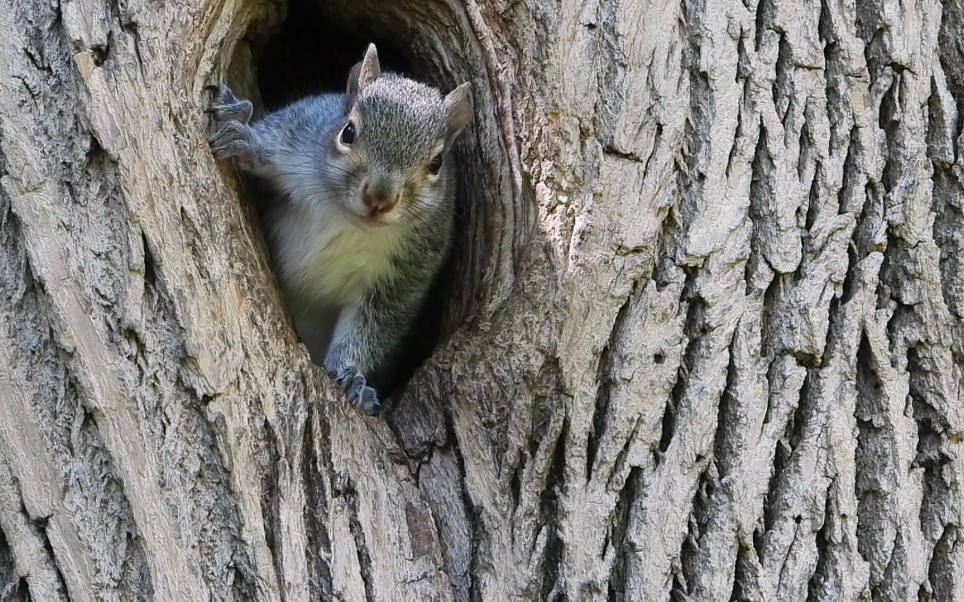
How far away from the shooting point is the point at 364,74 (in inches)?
108

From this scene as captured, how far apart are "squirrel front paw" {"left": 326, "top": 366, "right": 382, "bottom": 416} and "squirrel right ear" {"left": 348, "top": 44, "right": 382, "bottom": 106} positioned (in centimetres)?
72

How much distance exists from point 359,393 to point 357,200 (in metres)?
0.49

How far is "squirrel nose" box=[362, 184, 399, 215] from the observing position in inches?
99.0

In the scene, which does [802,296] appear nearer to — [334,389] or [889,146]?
[889,146]

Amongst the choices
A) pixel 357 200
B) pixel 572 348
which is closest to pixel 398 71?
pixel 357 200

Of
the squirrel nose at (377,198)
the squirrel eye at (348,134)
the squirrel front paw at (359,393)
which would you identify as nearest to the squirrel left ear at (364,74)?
the squirrel eye at (348,134)

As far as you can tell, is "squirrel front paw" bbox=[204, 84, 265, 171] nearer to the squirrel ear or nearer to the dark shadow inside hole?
the squirrel ear

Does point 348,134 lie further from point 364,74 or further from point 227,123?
point 227,123

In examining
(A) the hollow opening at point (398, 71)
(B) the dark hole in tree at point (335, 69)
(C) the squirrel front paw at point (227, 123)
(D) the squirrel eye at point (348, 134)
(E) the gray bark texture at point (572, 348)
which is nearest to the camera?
(E) the gray bark texture at point (572, 348)

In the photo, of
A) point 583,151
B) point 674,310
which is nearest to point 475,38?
point 583,151

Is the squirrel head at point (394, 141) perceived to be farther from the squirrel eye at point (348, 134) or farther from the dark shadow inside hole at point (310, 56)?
the dark shadow inside hole at point (310, 56)

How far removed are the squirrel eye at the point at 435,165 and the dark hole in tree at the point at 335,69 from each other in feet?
0.68

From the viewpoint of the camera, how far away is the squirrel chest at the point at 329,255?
2.86m

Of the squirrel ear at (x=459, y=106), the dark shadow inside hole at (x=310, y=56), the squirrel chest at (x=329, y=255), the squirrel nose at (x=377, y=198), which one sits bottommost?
the squirrel chest at (x=329, y=255)
